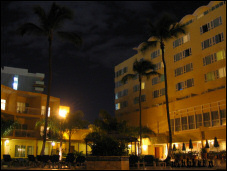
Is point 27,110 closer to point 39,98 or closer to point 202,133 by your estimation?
point 39,98

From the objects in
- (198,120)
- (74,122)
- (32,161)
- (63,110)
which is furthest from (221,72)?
(32,161)

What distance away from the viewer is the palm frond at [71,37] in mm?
28678

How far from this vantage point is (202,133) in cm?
3816

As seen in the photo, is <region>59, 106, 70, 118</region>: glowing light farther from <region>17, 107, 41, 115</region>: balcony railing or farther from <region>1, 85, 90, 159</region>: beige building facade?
<region>17, 107, 41, 115</region>: balcony railing

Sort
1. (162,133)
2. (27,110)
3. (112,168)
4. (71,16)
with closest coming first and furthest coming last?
(112,168) < (71,16) < (27,110) < (162,133)

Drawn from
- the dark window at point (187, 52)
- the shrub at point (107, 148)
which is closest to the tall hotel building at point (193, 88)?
the dark window at point (187, 52)

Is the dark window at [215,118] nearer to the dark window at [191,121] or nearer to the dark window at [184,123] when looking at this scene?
the dark window at [191,121]

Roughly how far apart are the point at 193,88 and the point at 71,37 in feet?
73.8

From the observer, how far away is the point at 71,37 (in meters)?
28.8

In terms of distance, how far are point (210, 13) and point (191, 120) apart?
A: 15.2 m

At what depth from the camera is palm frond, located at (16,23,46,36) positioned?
88.0 ft

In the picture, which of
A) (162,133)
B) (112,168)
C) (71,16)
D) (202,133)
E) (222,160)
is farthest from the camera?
(162,133)

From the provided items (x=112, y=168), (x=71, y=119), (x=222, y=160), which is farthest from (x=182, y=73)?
(x=112, y=168)

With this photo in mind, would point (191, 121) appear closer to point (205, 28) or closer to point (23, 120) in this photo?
point (205, 28)
